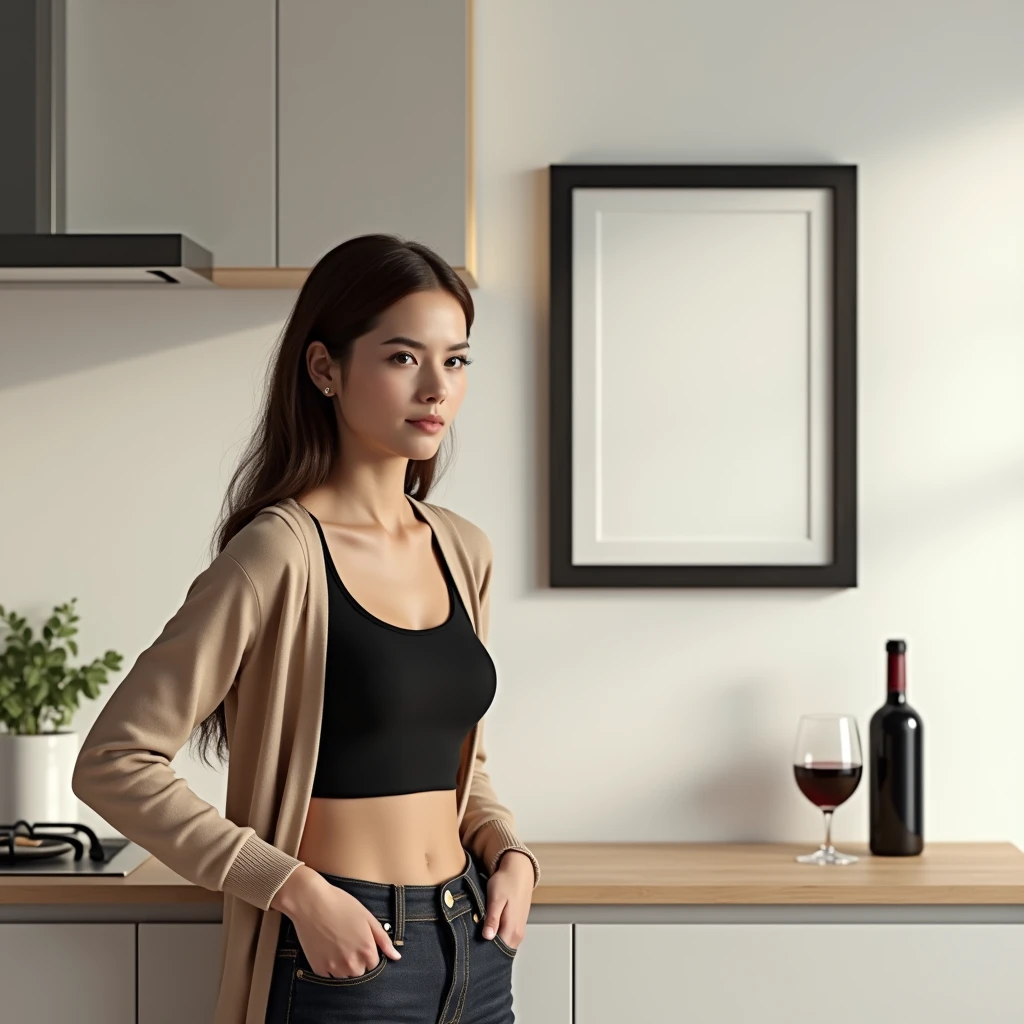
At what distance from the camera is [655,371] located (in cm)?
247

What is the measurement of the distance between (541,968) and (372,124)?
4.56 feet

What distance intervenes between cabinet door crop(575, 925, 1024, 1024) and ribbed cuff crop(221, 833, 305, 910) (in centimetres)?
65

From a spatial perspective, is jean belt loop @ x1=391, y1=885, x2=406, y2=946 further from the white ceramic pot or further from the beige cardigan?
the white ceramic pot

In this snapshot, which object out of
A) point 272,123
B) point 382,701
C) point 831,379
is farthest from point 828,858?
point 272,123

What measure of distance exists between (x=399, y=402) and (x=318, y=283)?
0.65 ft

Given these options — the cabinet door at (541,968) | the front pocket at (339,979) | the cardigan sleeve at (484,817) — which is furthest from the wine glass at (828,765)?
the front pocket at (339,979)

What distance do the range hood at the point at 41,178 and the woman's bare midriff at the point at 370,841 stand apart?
2.96ft

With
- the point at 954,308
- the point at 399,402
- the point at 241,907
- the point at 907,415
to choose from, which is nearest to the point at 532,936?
the point at 241,907

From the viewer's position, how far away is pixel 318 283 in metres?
1.68

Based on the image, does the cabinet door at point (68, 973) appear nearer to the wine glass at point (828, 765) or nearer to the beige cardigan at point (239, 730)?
the beige cardigan at point (239, 730)

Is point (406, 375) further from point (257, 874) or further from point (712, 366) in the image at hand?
point (712, 366)

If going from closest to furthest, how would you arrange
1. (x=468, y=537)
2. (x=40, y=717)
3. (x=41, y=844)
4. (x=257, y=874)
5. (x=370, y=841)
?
(x=257, y=874), (x=370, y=841), (x=468, y=537), (x=41, y=844), (x=40, y=717)

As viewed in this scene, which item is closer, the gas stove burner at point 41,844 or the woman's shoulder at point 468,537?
the woman's shoulder at point 468,537

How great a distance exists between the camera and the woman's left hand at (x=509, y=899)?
1707mm
